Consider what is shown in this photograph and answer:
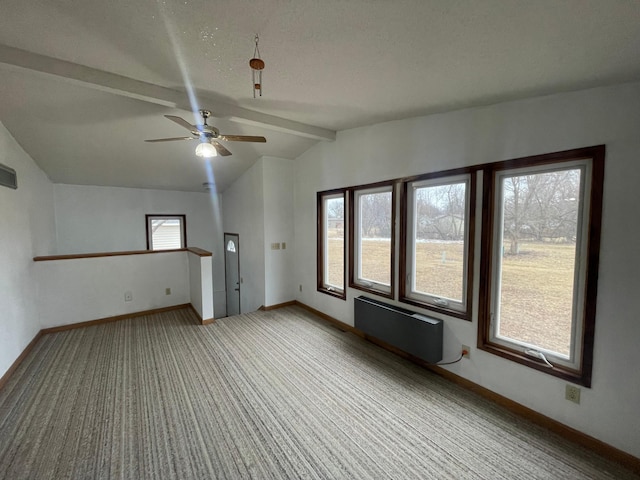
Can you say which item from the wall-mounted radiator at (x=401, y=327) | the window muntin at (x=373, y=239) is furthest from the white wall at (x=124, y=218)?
the wall-mounted radiator at (x=401, y=327)

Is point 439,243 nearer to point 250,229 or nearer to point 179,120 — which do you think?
point 179,120

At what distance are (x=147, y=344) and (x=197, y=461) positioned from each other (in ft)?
6.87

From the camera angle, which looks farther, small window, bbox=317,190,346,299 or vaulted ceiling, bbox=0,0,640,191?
small window, bbox=317,190,346,299

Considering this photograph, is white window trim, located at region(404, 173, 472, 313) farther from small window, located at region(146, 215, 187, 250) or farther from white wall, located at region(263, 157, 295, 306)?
small window, located at region(146, 215, 187, 250)

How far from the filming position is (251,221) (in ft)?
16.0

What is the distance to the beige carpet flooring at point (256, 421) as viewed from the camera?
1657 mm

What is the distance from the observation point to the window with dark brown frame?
1823mm

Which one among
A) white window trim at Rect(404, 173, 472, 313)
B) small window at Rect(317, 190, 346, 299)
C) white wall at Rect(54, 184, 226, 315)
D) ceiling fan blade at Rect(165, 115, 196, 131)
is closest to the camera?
ceiling fan blade at Rect(165, 115, 196, 131)

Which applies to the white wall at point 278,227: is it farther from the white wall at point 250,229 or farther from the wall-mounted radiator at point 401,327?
the wall-mounted radiator at point 401,327

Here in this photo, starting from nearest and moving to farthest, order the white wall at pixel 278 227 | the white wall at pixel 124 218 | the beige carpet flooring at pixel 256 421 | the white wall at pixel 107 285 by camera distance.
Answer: the beige carpet flooring at pixel 256 421, the white wall at pixel 107 285, the white wall at pixel 278 227, the white wall at pixel 124 218

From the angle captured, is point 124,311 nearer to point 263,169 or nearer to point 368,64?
point 263,169

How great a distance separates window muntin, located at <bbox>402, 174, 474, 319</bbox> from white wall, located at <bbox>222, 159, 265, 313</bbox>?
252 centimetres

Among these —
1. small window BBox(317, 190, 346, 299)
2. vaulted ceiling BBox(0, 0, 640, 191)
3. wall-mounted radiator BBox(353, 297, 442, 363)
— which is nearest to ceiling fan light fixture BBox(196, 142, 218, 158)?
vaulted ceiling BBox(0, 0, 640, 191)

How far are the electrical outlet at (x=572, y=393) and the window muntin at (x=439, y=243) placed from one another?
0.79m
